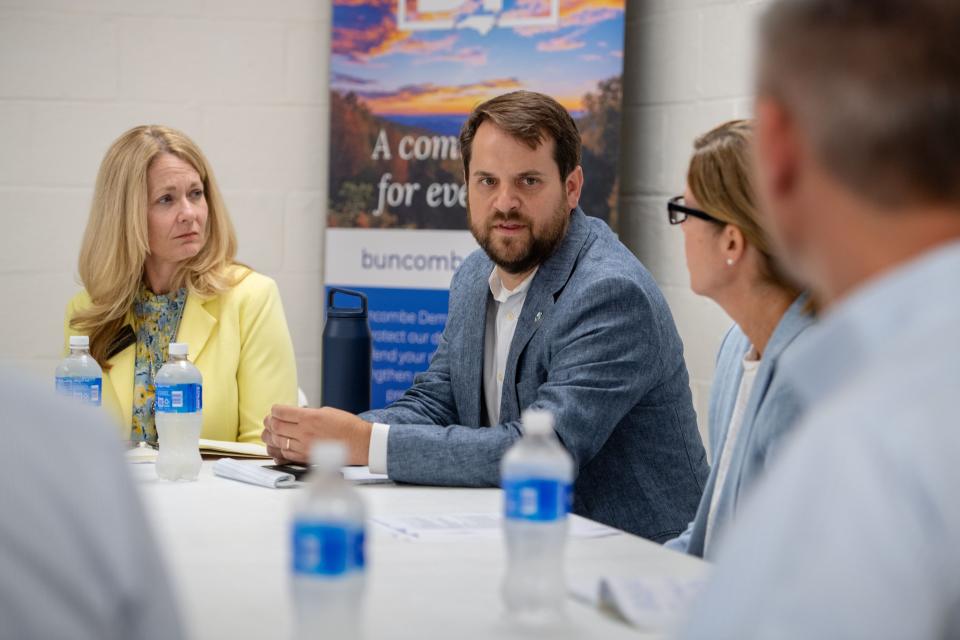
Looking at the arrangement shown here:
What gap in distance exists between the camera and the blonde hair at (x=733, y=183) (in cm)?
198

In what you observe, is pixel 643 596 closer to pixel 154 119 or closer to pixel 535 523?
pixel 535 523

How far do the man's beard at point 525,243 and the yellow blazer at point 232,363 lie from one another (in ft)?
2.58

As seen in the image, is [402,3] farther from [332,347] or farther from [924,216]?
[924,216]

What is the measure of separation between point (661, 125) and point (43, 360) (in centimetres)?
229

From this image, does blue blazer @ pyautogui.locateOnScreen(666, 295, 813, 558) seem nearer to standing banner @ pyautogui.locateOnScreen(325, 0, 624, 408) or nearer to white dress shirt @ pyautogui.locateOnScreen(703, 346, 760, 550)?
white dress shirt @ pyautogui.locateOnScreen(703, 346, 760, 550)

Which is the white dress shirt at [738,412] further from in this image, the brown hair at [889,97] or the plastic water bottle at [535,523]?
the brown hair at [889,97]

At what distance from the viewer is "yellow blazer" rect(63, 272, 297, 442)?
3086 mm

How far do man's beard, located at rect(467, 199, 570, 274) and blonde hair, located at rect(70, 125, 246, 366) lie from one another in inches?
35.2

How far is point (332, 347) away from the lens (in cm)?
289

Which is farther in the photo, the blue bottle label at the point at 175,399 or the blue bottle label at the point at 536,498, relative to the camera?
the blue bottle label at the point at 175,399

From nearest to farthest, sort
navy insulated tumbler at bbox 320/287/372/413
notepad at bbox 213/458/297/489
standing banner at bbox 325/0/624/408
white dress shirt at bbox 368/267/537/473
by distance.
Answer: notepad at bbox 213/458/297/489 < white dress shirt at bbox 368/267/537/473 < navy insulated tumbler at bbox 320/287/372/413 < standing banner at bbox 325/0/624/408

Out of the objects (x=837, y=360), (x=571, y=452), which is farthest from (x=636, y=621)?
(x=571, y=452)

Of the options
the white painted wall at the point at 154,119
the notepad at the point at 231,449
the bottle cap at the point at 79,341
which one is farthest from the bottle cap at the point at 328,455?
the white painted wall at the point at 154,119

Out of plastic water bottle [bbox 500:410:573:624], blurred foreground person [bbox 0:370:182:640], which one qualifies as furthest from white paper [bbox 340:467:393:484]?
blurred foreground person [bbox 0:370:182:640]
